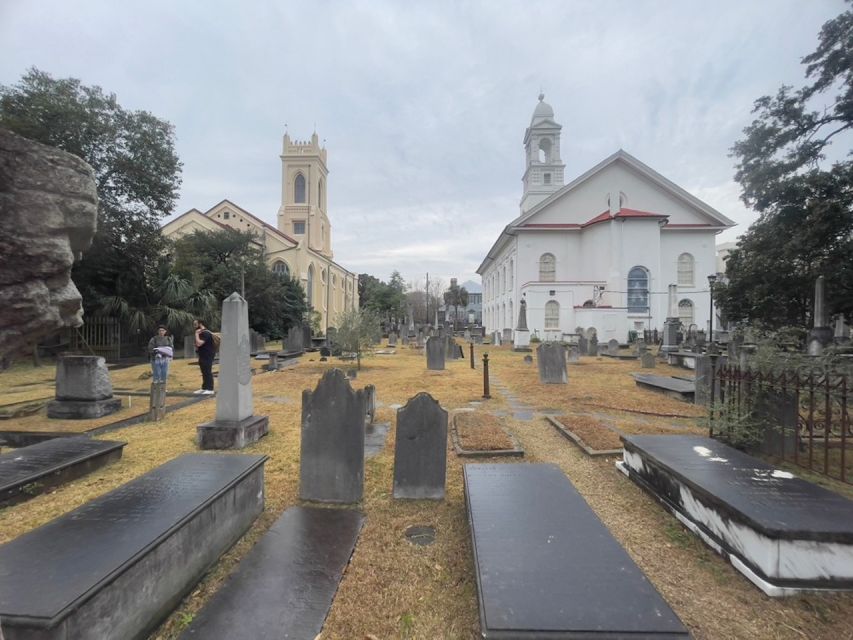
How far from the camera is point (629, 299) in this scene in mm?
32281

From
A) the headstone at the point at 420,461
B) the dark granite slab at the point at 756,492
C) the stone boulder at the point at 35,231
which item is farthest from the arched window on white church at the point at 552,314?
the stone boulder at the point at 35,231

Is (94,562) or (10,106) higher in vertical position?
(10,106)

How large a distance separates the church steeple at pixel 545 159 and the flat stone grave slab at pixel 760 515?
41.1 m

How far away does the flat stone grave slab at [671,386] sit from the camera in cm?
870

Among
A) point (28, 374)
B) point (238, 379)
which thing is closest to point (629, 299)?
point (238, 379)

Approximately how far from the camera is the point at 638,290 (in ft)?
106

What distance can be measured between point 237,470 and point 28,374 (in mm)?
14581

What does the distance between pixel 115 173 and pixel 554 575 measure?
22357 mm

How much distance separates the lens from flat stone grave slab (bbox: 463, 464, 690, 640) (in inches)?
74.2

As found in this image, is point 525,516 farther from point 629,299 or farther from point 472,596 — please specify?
point 629,299

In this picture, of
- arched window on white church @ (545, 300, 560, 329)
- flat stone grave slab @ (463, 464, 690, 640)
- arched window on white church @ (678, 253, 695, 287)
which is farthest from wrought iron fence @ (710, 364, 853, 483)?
arched window on white church @ (678, 253, 695, 287)

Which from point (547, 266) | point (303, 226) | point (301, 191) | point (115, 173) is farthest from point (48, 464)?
point (301, 191)

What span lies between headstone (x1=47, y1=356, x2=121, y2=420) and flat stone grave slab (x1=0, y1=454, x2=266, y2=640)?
16.7 ft

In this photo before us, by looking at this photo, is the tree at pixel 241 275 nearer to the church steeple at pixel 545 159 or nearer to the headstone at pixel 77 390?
the headstone at pixel 77 390
